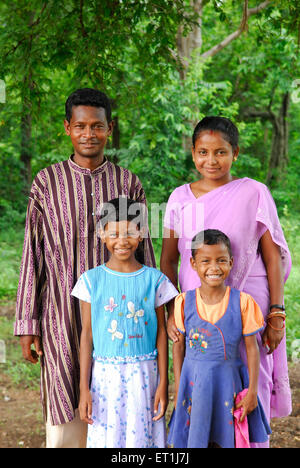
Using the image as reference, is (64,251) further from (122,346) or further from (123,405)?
(123,405)

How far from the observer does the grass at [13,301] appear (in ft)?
15.2

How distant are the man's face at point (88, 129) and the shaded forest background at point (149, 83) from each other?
4.09 feet

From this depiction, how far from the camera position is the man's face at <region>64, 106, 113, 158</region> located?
2199 millimetres

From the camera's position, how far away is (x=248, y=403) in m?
1.97

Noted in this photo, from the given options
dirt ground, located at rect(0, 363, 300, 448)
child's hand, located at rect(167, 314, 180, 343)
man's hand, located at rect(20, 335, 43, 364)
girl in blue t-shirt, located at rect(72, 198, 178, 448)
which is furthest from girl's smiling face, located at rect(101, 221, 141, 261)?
dirt ground, located at rect(0, 363, 300, 448)

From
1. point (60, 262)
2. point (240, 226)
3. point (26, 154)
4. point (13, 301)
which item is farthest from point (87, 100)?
point (26, 154)

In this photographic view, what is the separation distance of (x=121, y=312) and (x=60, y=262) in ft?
1.26

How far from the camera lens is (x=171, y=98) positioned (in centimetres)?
709

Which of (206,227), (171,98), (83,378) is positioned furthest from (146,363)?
(171,98)

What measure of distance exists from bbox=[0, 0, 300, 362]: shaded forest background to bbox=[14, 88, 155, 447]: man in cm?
129

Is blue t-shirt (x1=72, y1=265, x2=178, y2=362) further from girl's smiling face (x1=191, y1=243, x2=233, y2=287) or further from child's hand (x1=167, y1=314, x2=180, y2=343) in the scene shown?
girl's smiling face (x1=191, y1=243, x2=233, y2=287)

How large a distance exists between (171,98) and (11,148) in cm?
420

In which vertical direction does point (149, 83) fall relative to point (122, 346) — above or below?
above

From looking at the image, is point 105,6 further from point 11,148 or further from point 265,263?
point 11,148
